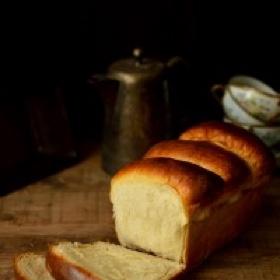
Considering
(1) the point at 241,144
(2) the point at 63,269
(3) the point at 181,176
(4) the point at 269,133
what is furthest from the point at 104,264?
(4) the point at 269,133

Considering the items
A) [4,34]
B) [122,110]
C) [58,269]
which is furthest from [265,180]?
[4,34]

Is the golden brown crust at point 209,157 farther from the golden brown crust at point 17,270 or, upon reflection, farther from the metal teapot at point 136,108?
the golden brown crust at point 17,270

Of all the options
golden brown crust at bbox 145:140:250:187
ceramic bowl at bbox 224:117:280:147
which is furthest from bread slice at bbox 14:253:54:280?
ceramic bowl at bbox 224:117:280:147

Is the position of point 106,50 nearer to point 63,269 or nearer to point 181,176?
point 181,176

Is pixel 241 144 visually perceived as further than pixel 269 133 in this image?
No

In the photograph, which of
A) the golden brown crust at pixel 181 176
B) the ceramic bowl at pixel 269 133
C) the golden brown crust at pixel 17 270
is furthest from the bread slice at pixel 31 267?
the ceramic bowl at pixel 269 133

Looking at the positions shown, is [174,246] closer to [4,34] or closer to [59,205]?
[59,205]
